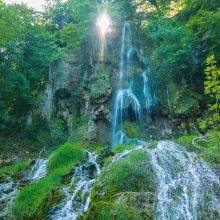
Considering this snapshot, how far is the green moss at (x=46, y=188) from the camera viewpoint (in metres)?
9.13

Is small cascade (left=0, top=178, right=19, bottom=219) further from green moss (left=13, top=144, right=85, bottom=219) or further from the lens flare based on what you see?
the lens flare

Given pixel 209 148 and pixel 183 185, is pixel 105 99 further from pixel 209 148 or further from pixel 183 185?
pixel 183 185

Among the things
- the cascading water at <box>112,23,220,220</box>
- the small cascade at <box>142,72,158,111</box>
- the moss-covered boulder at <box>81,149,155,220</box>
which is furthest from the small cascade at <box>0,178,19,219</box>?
the small cascade at <box>142,72,158,111</box>

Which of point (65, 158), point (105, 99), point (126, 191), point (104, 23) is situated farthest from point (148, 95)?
point (126, 191)

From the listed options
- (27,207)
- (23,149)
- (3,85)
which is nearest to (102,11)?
(3,85)

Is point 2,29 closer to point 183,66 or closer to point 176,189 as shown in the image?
point 183,66

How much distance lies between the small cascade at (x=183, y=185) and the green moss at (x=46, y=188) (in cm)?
277

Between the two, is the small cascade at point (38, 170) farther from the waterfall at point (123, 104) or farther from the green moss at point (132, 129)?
the green moss at point (132, 129)

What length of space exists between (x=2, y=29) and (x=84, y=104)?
5.74 metres

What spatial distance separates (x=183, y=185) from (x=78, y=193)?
2.73m

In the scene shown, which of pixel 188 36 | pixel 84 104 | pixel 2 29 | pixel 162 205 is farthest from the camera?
pixel 84 104

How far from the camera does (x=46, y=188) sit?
10.0 m

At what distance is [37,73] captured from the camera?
69.7 feet

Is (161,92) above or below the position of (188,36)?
below
